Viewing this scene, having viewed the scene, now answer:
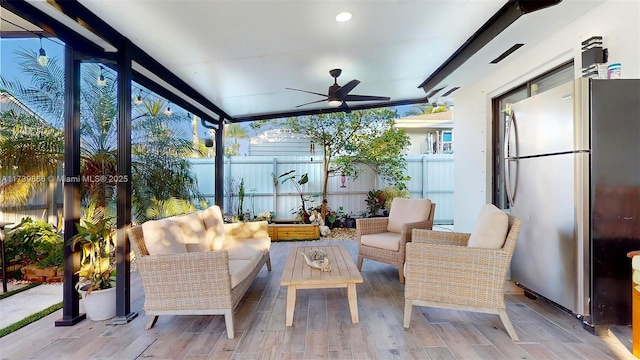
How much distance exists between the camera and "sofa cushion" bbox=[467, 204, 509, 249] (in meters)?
2.39

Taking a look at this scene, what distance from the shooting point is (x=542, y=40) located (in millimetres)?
3236

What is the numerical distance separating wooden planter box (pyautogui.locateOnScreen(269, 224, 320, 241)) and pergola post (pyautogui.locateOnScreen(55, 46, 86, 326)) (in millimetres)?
3718

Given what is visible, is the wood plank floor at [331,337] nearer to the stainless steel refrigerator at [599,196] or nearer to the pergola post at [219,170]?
the stainless steel refrigerator at [599,196]

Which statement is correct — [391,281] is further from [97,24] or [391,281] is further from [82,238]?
[97,24]

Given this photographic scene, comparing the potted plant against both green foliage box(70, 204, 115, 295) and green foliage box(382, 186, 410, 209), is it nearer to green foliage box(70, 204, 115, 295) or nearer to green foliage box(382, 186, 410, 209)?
green foliage box(70, 204, 115, 295)

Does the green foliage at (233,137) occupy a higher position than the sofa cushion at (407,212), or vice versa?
the green foliage at (233,137)

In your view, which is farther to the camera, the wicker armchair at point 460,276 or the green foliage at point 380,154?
the green foliage at point 380,154

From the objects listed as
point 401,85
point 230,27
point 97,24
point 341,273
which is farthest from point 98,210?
point 401,85

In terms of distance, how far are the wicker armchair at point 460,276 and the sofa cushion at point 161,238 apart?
203cm

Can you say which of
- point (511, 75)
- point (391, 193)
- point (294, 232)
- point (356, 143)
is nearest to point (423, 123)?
point (356, 143)

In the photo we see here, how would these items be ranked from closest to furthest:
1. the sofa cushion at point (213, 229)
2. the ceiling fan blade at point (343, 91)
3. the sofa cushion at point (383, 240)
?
1. the sofa cushion at point (213, 229)
2. the sofa cushion at point (383, 240)
3. the ceiling fan blade at point (343, 91)

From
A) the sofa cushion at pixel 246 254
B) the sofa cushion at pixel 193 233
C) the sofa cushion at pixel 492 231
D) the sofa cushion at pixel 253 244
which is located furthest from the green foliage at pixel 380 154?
the sofa cushion at pixel 492 231

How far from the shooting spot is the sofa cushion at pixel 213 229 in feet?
11.2

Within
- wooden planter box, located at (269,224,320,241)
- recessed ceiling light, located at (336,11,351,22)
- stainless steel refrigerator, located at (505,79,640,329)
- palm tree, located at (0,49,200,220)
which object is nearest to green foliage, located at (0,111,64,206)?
palm tree, located at (0,49,200,220)
